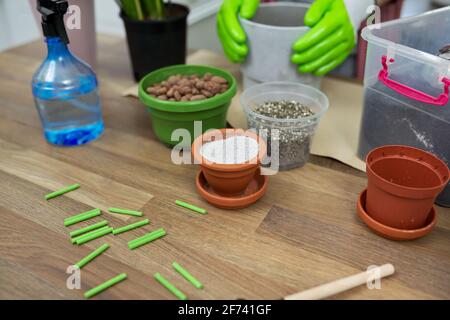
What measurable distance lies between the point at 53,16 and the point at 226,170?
32 centimetres

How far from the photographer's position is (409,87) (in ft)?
1.66

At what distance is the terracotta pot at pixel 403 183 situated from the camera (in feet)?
1.43

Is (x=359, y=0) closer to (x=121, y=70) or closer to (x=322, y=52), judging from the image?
(x=322, y=52)

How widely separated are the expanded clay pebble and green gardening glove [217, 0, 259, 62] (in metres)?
0.09

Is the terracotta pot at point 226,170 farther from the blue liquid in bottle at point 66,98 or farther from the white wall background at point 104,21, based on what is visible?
the white wall background at point 104,21

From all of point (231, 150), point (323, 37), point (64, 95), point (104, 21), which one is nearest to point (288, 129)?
point (231, 150)

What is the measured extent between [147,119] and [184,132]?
14 centimetres

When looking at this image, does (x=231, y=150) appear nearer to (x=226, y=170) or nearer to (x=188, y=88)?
(x=226, y=170)

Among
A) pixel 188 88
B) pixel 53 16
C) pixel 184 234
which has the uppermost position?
pixel 53 16

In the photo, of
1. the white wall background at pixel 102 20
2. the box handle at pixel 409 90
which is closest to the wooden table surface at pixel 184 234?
the box handle at pixel 409 90

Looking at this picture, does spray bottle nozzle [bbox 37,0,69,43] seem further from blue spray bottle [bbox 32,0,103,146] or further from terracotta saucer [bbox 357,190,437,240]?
terracotta saucer [bbox 357,190,437,240]

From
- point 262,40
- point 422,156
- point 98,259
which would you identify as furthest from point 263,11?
point 98,259

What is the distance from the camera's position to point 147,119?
0.72m

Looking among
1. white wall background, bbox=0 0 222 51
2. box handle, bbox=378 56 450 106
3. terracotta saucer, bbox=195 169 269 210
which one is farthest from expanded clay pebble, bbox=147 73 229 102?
white wall background, bbox=0 0 222 51
